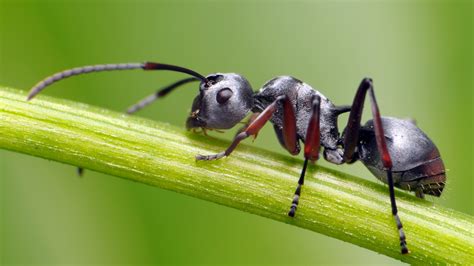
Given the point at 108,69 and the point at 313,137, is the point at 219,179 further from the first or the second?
the point at 108,69

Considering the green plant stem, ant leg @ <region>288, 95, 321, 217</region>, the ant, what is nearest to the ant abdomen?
the ant

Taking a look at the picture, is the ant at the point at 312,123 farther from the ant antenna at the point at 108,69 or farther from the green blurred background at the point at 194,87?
the green blurred background at the point at 194,87

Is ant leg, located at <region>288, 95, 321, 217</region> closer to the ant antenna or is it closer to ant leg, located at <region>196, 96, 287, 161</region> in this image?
ant leg, located at <region>196, 96, 287, 161</region>

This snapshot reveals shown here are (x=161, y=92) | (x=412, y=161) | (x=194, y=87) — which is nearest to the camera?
(x=412, y=161)

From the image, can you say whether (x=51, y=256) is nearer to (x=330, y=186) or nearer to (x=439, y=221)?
(x=330, y=186)

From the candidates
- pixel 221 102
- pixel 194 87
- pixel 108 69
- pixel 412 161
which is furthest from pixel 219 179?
pixel 194 87
